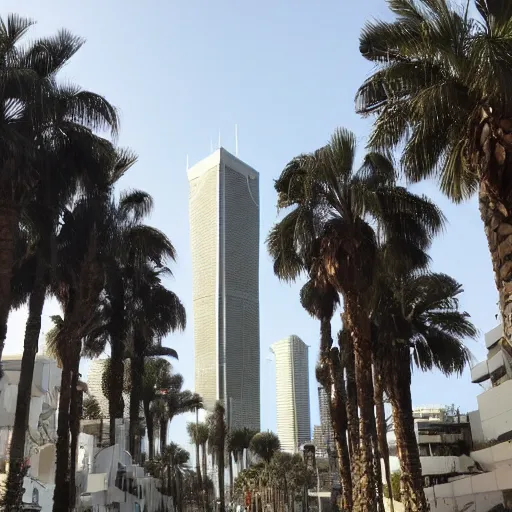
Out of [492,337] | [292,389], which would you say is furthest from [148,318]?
[292,389]

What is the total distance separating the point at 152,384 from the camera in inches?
1889

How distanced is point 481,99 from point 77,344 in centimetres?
1308

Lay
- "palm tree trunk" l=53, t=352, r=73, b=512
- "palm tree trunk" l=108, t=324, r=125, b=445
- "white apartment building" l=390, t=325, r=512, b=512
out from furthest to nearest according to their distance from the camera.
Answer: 1. "white apartment building" l=390, t=325, r=512, b=512
2. "palm tree trunk" l=108, t=324, r=125, b=445
3. "palm tree trunk" l=53, t=352, r=73, b=512

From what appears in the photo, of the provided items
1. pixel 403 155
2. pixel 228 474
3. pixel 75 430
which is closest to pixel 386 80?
pixel 403 155

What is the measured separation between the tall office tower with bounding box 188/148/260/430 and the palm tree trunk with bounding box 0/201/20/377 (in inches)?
3765

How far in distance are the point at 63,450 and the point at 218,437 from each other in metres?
45.2

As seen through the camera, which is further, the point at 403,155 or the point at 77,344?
the point at 77,344

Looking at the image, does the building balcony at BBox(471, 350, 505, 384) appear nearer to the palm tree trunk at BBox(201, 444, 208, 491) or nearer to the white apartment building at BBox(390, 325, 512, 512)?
the white apartment building at BBox(390, 325, 512, 512)

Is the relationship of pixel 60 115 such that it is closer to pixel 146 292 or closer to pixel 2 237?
pixel 2 237

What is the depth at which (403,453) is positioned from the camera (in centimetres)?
2214

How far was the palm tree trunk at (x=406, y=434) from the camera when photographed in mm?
21625

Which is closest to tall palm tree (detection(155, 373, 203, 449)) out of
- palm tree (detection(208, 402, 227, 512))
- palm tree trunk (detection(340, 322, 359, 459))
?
palm tree (detection(208, 402, 227, 512))

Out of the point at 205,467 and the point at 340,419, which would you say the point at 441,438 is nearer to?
the point at 205,467

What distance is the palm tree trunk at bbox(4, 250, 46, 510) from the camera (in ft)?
46.1
